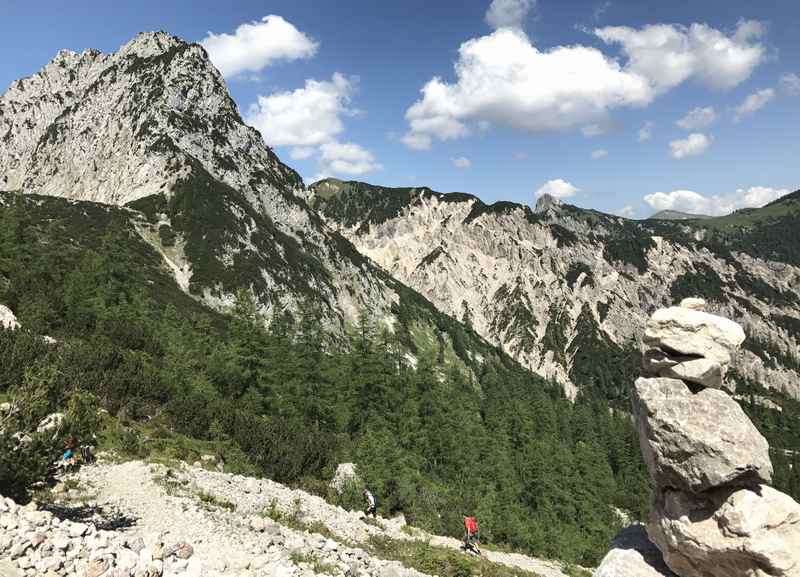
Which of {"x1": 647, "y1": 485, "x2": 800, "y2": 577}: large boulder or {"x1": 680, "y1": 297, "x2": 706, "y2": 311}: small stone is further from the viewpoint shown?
{"x1": 680, "y1": 297, "x2": 706, "y2": 311}: small stone

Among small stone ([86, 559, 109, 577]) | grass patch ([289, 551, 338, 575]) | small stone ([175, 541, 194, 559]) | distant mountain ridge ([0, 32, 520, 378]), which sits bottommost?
grass patch ([289, 551, 338, 575])

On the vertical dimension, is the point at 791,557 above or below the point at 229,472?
above

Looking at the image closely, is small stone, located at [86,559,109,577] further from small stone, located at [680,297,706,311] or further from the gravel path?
small stone, located at [680,297,706,311]

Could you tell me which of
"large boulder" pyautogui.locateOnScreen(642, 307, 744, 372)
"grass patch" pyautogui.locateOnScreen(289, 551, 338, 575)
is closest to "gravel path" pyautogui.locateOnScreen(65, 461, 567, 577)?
"grass patch" pyautogui.locateOnScreen(289, 551, 338, 575)

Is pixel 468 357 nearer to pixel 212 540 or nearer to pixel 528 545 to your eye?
pixel 528 545

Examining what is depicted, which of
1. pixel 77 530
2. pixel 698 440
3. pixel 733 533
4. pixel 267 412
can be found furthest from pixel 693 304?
pixel 267 412

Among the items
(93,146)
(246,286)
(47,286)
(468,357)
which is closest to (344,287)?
(246,286)
